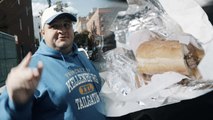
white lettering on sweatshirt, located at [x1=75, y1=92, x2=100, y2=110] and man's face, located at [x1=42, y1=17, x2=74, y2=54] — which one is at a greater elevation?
man's face, located at [x1=42, y1=17, x2=74, y2=54]

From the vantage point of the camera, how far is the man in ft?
5.85

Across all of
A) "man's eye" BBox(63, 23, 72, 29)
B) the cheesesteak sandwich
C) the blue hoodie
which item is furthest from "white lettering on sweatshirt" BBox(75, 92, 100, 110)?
the cheesesteak sandwich

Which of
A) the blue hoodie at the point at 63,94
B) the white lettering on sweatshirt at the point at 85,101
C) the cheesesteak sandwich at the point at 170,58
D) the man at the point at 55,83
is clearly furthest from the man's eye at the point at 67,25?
the cheesesteak sandwich at the point at 170,58

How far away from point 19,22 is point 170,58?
5294 centimetres

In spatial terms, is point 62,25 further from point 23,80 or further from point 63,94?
point 23,80

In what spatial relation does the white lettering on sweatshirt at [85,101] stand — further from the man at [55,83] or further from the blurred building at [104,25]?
the blurred building at [104,25]

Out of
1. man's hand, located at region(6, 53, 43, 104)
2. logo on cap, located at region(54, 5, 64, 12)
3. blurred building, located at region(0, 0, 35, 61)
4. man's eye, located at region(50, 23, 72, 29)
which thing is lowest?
blurred building, located at region(0, 0, 35, 61)

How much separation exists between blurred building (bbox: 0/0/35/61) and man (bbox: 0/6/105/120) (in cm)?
3783

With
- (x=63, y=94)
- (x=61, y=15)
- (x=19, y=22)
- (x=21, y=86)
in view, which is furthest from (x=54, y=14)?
(x=19, y=22)

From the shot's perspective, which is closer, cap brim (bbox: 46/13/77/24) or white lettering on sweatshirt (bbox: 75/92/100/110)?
white lettering on sweatshirt (bbox: 75/92/100/110)

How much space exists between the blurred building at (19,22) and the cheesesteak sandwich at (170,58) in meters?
39.1

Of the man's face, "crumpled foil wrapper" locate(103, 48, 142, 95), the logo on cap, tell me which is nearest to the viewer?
"crumpled foil wrapper" locate(103, 48, 142, 95)

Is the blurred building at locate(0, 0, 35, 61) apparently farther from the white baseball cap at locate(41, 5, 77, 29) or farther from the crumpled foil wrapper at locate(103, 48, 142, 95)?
the crumpled foil wrapper at locate(103, 48, 142, 95)

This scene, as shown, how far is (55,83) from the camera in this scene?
241 centimetres
